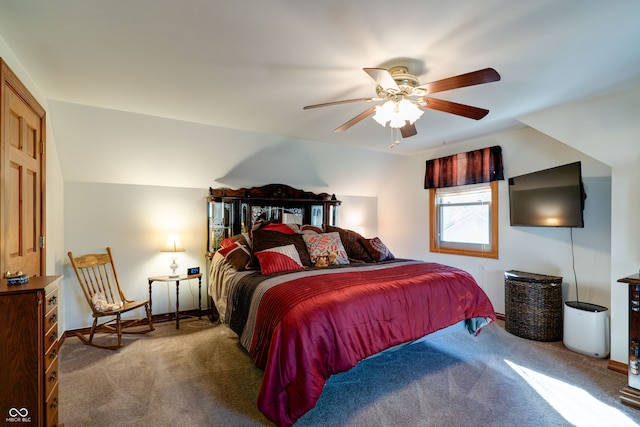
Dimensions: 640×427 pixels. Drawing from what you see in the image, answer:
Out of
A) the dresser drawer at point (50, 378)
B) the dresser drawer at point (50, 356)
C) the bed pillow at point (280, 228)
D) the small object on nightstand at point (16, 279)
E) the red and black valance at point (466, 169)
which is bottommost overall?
the dresser drawer at point (50, 378)

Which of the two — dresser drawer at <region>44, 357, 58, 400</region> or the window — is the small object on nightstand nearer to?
dresser drawer at <region>44, 357, 58, 400</region>

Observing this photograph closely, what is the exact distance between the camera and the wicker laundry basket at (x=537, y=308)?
3145 mm

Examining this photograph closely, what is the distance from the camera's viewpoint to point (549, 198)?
10.5ft

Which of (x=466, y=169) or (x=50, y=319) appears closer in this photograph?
(x=50, y=319)

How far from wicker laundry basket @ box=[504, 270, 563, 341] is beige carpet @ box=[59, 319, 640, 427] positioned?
0.51ft

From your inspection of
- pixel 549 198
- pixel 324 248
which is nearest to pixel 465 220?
pixel 549 198

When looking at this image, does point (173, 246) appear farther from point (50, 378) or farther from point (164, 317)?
point (50, 378)

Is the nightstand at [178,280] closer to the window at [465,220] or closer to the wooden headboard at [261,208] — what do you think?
the wooden headboard at [261,208]

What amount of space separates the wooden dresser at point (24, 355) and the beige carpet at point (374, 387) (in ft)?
1.90

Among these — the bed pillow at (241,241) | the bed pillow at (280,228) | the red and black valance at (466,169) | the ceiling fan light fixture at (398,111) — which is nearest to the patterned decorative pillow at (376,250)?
the bed pillow at (280,228)

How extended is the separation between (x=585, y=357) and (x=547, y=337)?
1.17 feet

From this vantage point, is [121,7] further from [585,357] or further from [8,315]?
[585,357]

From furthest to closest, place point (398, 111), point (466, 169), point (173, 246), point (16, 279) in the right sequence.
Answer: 1. point (466, 169)
2. point (173, 246)
3. point (398, 111)
4. point (16, 279)

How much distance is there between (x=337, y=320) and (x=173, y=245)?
99.8 inches
